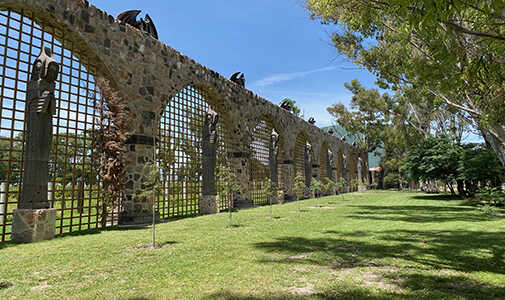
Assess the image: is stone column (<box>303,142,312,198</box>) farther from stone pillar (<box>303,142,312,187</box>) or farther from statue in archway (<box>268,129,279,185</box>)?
statue in archway (<box>268,129,279,185</box>)

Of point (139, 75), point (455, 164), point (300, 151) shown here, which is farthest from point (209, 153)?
point (455, 164)

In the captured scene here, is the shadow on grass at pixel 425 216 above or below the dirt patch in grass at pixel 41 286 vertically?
below

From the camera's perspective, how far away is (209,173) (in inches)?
484

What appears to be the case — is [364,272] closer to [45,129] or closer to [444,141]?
[45,129]

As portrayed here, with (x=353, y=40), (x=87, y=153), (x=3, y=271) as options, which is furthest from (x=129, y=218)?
(x=353, y=40)

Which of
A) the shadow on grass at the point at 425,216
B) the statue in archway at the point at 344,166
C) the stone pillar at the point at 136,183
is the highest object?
the statue in archway at the point at 344,166

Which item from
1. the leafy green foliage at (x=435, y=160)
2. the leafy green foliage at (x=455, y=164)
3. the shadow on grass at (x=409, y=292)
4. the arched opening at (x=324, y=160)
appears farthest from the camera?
the arched opening at (x=324, y=160)

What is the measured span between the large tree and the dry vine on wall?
6298 mm

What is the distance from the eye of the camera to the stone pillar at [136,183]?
921cm

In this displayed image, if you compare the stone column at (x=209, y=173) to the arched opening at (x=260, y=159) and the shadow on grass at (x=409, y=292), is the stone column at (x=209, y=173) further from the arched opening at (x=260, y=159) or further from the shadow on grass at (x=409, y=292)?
the shadow on grass at (x=409, y=292)

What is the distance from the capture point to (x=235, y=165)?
15258 millimetres

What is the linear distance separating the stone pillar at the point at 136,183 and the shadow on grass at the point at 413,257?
4.86 meters

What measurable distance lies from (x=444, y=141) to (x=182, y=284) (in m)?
22.3

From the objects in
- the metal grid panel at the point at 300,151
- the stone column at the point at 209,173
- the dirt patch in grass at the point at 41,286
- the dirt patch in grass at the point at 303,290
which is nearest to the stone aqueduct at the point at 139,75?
the stone column at the point at 209,173
